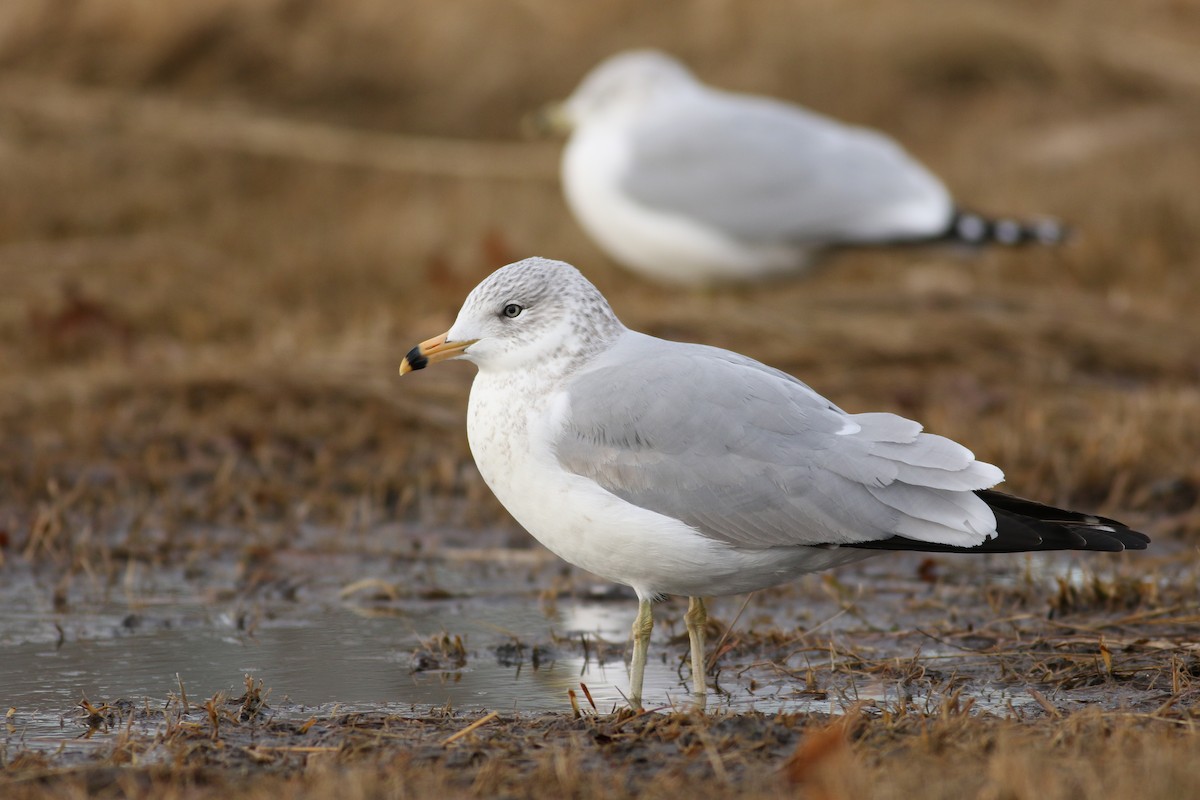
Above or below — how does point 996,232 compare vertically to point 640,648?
above

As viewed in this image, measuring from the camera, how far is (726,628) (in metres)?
5.03

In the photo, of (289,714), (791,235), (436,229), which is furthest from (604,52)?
(289,714)

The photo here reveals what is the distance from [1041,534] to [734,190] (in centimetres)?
575

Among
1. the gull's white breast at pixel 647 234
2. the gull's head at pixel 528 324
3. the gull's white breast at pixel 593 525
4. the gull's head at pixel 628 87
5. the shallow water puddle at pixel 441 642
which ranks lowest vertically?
the shallow water puddle at pixel 441 642

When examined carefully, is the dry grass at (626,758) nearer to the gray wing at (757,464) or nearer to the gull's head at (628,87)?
the gray wing at (757,464)

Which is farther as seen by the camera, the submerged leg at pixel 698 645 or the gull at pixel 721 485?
the submerged leg at pixel 698 645

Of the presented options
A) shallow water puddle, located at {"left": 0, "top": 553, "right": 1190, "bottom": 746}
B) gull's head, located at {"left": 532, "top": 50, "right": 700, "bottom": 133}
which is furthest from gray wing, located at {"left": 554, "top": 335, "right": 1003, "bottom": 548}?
gull's head, located at {"left": 532, "top": 50, "right": 700, "bottom": 133}

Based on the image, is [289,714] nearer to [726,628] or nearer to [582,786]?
[582,786]

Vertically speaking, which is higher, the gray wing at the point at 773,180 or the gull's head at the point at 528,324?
the gray wing at the point at 773,180

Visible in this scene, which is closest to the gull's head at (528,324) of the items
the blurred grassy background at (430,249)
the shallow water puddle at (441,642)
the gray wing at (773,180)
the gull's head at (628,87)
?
the shallow water puddle at (441,642)

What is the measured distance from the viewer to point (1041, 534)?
13.5ft

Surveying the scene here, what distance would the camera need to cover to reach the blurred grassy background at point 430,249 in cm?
706

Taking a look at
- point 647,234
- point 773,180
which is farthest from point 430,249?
point 773,180

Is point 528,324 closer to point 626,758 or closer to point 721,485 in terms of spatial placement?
point 721,485
